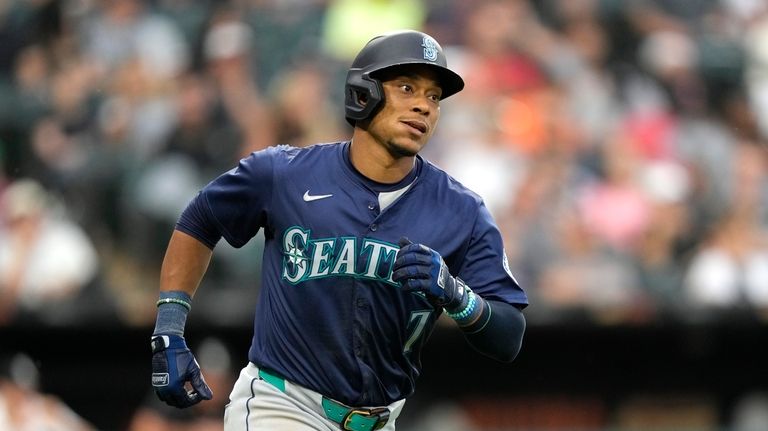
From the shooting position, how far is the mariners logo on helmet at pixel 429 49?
14.4 feet

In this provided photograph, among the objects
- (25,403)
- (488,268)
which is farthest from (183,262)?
(25,403)

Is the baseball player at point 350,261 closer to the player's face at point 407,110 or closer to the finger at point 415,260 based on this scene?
the player's face at point 407,110

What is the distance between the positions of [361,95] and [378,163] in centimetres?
24

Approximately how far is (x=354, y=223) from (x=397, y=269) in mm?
408

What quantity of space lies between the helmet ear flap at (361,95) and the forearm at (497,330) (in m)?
0.77

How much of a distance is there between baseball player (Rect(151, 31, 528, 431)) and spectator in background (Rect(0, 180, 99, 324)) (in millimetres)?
3933

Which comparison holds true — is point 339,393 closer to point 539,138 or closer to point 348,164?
point 348,164

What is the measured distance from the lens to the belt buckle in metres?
4.38

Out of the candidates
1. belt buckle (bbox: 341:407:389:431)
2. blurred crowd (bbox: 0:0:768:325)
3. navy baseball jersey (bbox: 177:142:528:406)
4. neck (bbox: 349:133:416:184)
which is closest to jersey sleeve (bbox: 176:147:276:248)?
navy baseball jersey (bbox: 177:142:528:406)

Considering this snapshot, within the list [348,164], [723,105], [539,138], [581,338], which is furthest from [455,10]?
[348,164]

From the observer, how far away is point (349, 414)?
4.38 m

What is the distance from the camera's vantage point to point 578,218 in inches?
341

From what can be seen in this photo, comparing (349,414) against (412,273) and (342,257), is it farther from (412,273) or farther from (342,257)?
(412,273)

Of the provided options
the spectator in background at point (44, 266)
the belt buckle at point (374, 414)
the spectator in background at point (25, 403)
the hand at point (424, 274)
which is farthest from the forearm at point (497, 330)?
the spectator in background at point (25, 403)
